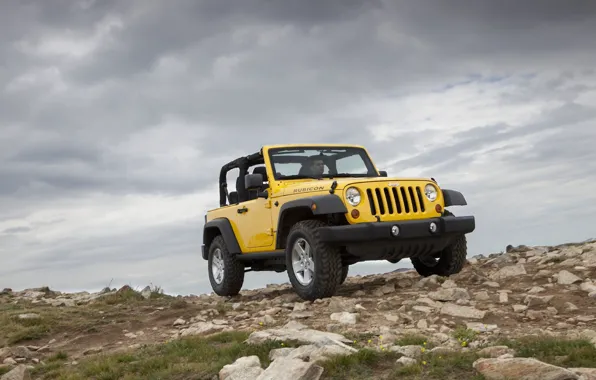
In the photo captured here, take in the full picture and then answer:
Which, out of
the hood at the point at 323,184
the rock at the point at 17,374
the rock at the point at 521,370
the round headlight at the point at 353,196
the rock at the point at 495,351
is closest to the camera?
the rock at the point at 521,370

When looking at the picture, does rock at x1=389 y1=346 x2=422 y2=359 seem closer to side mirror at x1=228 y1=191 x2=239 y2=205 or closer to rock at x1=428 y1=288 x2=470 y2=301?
rock at x1=428 y1=288 x2=470 y2=301

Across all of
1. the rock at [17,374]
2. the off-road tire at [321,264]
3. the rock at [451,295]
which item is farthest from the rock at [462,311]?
the rock at [17,374]

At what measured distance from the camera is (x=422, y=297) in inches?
364

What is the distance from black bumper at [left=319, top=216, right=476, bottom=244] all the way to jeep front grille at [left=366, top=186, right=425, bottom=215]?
237 mm

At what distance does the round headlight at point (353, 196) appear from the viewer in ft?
31.3

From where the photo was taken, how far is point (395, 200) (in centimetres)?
986

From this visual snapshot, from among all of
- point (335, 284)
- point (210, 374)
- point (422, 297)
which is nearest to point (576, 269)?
point (422, 297)

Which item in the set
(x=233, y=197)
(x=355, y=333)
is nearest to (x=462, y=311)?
(x=355, y=333)

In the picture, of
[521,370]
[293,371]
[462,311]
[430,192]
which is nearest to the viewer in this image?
[521,370]

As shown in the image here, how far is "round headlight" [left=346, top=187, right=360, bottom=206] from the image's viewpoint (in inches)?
376

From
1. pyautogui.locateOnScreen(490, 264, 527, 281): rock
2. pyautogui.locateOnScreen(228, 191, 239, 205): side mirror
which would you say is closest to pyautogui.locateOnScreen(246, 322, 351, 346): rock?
pyautogui.locateOnScreen(490, 264, 527, 281): rock

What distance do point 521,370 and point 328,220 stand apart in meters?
4.72

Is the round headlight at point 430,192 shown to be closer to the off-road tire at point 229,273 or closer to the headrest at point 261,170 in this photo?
the headrest at point 261,170

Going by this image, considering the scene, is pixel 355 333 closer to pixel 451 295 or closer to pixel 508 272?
pixel 451 295
